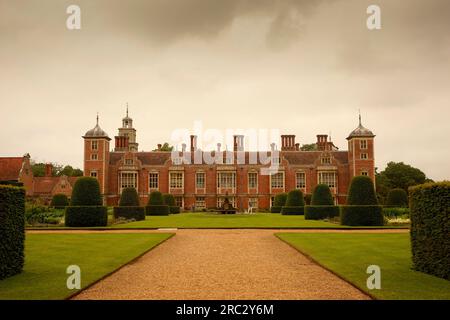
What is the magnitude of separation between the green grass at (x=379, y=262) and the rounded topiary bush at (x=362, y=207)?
6.85 meters

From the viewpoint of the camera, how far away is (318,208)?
2839 centimetres

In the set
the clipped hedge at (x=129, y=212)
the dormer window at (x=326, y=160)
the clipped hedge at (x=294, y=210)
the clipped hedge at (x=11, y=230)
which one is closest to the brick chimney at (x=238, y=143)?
the dormer window at (x=326, y=160)

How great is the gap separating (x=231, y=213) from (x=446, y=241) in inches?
1183

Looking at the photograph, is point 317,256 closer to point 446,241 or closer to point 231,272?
point 231,272

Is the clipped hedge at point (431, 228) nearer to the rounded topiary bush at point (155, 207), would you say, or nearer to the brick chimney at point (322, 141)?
the rounded topiary bush at point (155, 207)

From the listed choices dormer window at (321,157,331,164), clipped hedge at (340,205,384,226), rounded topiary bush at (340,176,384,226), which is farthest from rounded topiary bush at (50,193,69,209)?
dormer window at (321,157,331,164)

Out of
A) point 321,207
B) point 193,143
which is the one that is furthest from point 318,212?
point 193,143

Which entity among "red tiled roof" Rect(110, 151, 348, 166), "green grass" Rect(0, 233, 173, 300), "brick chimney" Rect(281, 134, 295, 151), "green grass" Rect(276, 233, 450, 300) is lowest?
"green grass" Rect(276, 233, 450, 300)

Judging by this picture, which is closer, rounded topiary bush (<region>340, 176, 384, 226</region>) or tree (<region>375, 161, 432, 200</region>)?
rounded topiary bush (<region>340, 176, 384, 226</region>)

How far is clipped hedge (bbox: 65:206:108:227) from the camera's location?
73.5ft

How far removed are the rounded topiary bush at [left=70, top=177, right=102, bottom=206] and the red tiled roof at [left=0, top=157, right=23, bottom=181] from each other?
A: 2678cm

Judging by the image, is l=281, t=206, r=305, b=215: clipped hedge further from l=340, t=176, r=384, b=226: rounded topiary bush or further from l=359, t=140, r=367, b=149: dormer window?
l=359, t=140, r=367, b=149: dormer window
